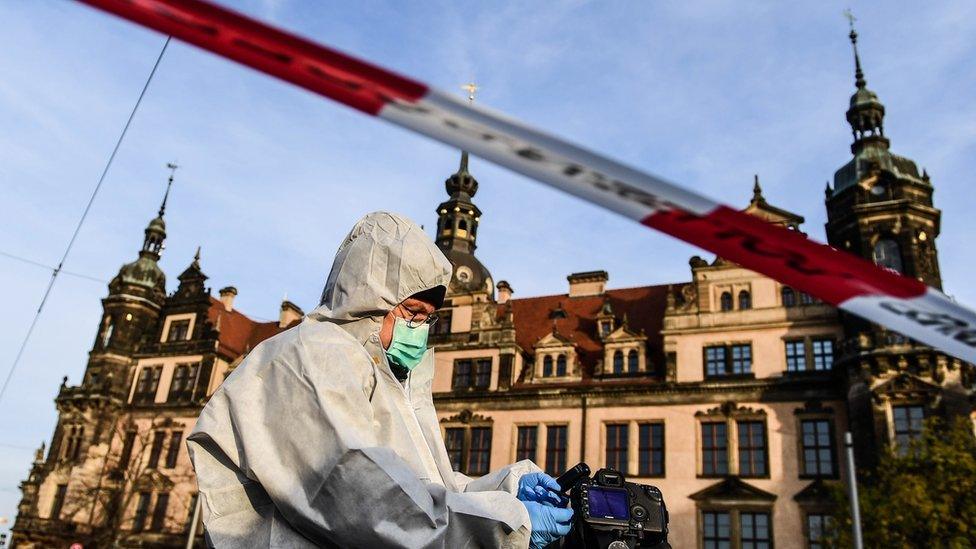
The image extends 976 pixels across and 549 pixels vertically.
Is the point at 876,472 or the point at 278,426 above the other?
the point at 876,472

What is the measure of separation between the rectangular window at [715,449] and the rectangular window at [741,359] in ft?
6.11

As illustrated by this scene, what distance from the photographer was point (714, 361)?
82.9 ft

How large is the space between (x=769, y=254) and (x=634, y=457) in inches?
956

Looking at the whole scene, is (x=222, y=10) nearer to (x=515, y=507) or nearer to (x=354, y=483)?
(x=354, y=483)

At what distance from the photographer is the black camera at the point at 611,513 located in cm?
329

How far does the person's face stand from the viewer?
3.65 meters

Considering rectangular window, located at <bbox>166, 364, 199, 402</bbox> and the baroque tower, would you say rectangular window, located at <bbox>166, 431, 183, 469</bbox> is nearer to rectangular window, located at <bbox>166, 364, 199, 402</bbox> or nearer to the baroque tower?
rectangular window, located at <bbox>166, 364, 199, 402</bbox>

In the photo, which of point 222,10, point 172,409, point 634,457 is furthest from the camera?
point 172,409

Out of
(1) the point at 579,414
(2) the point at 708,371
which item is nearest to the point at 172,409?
(1) the point at 579,414

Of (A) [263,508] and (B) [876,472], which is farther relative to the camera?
(B) [876,472]

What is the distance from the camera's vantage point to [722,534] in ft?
74.9

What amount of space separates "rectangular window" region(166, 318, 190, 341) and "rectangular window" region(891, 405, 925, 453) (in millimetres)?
30346

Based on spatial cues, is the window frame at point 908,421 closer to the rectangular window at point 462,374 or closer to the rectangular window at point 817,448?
the rectangular window at point 817,448

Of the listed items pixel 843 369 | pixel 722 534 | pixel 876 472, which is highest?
pixel 843 369
